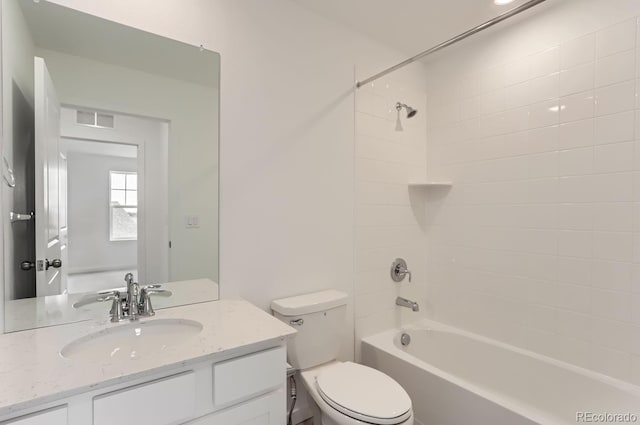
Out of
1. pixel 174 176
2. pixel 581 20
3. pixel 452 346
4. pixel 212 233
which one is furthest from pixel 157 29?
pixel 452 346

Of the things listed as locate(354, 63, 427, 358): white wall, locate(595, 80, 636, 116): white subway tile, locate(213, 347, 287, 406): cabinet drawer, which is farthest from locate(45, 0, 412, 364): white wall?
locate(595, 80, 636, 116): white subway tile

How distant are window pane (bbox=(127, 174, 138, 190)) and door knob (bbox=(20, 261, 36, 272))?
0.45 metres

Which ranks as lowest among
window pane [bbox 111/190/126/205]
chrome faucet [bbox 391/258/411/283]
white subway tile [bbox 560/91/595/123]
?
chrome faucet [bbox 391/258/411/283]

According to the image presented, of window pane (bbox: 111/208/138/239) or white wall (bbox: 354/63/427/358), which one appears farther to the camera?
white wall (bbox: 354/63/427/358)

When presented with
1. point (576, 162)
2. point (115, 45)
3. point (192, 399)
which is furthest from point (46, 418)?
point (576, 162)

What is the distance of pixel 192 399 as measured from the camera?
1002mm

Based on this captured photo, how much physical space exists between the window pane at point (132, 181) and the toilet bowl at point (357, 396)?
126 cm

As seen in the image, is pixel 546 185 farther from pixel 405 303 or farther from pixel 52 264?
pixel 52 264

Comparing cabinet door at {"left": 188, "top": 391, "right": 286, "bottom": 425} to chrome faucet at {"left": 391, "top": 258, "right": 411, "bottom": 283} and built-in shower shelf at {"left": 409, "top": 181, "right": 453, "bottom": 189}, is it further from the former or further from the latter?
built-in shower shelf at {"left": 409, "top": 181, "right": 453, "bottom": 189}

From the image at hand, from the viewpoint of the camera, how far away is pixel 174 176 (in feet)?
5.16

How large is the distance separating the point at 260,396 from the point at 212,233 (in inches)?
31.1

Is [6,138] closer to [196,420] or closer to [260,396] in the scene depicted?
[196,420]

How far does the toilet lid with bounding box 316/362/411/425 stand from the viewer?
1.32m

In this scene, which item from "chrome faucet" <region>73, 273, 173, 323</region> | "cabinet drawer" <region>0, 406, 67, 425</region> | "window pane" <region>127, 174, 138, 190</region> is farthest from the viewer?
"window pane" <region>127, 174, 138, 190</region>
